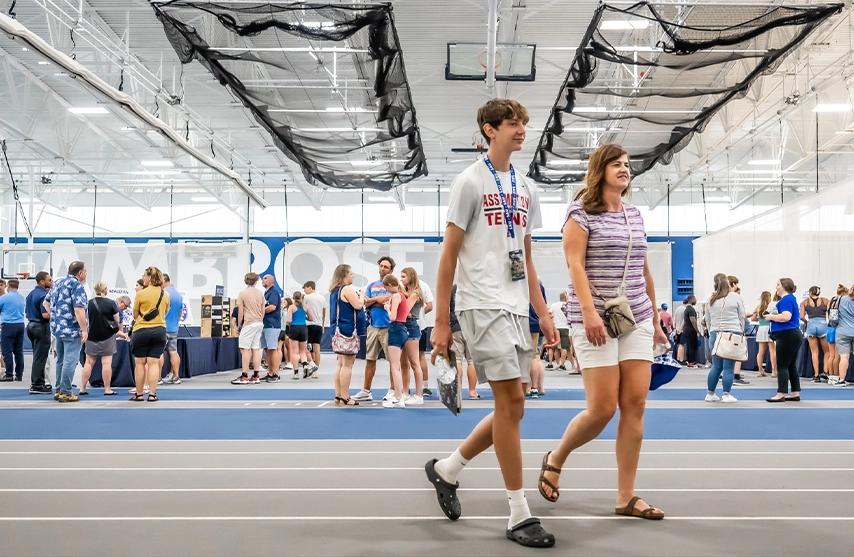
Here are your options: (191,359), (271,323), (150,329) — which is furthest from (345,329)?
(191,359)

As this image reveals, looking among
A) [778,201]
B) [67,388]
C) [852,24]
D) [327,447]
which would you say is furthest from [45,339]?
[778,201]

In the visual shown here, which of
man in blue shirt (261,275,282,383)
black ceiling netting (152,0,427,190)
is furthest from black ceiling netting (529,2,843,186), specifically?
man in blue shirt (261,275,282,383)

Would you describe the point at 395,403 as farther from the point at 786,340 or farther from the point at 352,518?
the point at 352,518

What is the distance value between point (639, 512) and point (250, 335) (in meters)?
7.92

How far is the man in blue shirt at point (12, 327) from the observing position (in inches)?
413

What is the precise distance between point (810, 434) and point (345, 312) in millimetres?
3841

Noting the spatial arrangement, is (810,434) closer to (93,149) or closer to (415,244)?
(415,244)

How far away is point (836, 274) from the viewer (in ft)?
40.5

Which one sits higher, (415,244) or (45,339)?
(415,244)

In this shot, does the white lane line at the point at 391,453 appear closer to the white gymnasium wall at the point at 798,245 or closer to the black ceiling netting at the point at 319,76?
the black ceiling netting at the point at 319,76

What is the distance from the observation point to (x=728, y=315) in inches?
301

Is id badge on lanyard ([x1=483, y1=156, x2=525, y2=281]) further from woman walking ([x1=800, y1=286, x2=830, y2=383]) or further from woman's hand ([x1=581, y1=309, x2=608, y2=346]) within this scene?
woman walking ([x1=800, y1=286, x2=830, y2=383])

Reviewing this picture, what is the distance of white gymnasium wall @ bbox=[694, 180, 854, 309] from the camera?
12.1 m

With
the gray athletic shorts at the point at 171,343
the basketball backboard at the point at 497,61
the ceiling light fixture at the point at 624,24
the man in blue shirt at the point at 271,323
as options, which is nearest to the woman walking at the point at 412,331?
the man in blue shirt at the point at 271,323
